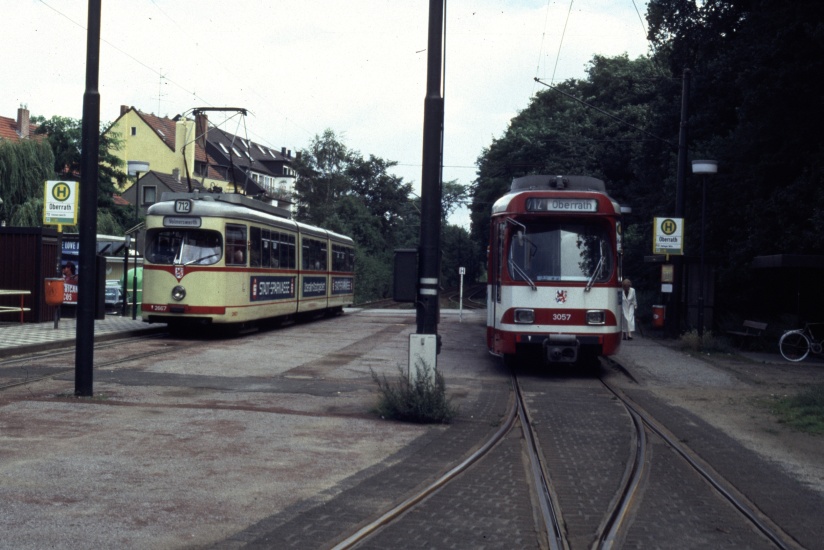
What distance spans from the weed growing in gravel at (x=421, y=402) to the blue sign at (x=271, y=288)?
12.4m

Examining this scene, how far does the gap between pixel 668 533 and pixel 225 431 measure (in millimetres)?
4869

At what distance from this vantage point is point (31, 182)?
4428cm

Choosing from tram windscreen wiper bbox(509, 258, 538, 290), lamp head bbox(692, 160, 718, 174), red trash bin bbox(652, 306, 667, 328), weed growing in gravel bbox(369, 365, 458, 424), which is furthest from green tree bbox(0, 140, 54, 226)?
weed growing in gravel bbox(369, 365, 458, 424)

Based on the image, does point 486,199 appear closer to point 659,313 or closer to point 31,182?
point 31,182

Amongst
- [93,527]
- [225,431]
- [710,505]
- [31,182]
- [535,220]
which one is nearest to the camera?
[93,527]

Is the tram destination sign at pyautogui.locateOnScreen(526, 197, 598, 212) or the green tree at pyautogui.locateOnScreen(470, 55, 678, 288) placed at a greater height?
the green tree at pyautogui.locateOnScreen(470, 55, 678, 288)

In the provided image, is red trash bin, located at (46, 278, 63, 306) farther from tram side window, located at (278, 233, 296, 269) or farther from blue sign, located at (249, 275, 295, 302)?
tram side window, located at (278, 233, 296, 269)

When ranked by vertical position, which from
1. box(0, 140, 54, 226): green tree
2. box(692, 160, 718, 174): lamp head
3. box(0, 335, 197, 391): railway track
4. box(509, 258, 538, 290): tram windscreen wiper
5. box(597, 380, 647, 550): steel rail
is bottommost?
box(597, 380, 647, 550): steel rail

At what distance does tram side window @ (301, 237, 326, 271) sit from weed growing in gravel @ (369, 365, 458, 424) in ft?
58.9

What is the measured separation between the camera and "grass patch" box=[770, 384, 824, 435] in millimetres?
11041

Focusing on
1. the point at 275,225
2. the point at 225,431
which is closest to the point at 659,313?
the point at 275,225

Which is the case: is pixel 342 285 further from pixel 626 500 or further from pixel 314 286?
pixel 626 500

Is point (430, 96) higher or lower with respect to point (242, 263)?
higher

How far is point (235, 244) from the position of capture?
2178cm
